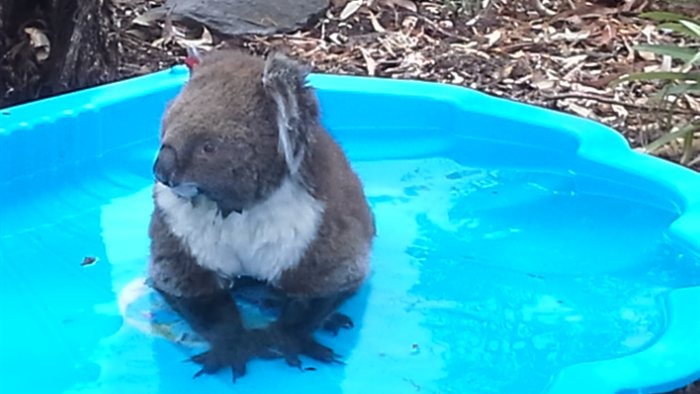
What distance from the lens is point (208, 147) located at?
7.72 feet

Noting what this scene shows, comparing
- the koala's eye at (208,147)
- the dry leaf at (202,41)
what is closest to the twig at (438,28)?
the dry leaf at (202,41)

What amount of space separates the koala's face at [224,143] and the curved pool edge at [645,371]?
661mm

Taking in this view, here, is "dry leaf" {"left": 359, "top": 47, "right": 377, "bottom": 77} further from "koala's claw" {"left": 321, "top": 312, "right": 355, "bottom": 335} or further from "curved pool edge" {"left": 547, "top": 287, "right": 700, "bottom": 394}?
"curved pool edge" {"left": 547, "top": 287, "right": 700, "bottom": 394}

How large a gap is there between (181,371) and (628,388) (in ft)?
2.96

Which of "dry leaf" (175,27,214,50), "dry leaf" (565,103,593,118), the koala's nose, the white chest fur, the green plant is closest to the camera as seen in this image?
the koala's nose

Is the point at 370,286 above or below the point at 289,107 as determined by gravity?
below

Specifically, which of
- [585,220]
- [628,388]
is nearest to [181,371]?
[628,388]

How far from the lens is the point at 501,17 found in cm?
546

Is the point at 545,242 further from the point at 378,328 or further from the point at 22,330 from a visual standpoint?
the point at 22,330

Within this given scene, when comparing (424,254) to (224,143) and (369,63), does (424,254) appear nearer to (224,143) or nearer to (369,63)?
(224,143)

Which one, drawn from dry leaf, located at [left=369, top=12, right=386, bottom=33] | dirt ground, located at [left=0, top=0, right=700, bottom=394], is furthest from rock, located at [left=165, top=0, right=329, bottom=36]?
dry leaf, located at [left=369, top=12, right=386, bottom=33]

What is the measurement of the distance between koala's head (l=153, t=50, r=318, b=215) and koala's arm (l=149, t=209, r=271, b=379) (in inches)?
9.3

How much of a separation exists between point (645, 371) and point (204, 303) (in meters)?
0.89

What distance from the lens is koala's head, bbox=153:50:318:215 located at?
7.68 feet
